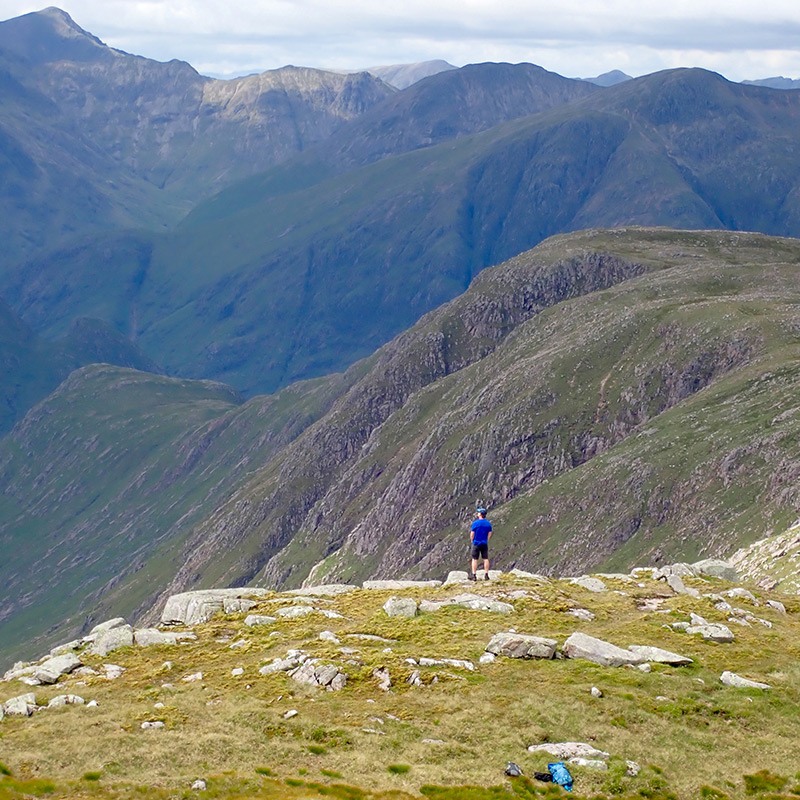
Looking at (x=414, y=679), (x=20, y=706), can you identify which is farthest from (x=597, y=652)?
(x=20, y=706)

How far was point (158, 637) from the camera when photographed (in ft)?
184

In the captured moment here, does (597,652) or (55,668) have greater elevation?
(597,652)

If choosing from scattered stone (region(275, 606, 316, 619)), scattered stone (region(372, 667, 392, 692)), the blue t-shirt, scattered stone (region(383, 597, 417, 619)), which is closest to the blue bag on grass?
scattered stone (region(372, 667, 392, 692))

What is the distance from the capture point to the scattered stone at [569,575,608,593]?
6366 cm

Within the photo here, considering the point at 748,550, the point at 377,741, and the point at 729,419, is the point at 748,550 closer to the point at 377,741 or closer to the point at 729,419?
the point at 377,741

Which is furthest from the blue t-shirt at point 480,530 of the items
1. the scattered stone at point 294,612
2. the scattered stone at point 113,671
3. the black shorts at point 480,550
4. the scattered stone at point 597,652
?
the scattered stone at point 113,671

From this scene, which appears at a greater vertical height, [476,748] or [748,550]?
[476,748]

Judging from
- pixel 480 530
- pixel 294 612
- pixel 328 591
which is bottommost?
pixel 328 591

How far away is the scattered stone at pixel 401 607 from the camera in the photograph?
5776 centimetres

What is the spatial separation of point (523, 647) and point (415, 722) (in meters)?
8.41

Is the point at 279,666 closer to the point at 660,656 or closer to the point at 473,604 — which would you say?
the point at 473,604

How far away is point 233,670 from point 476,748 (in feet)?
45.4

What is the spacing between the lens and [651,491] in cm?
19312

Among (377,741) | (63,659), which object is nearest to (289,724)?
(377,741)
